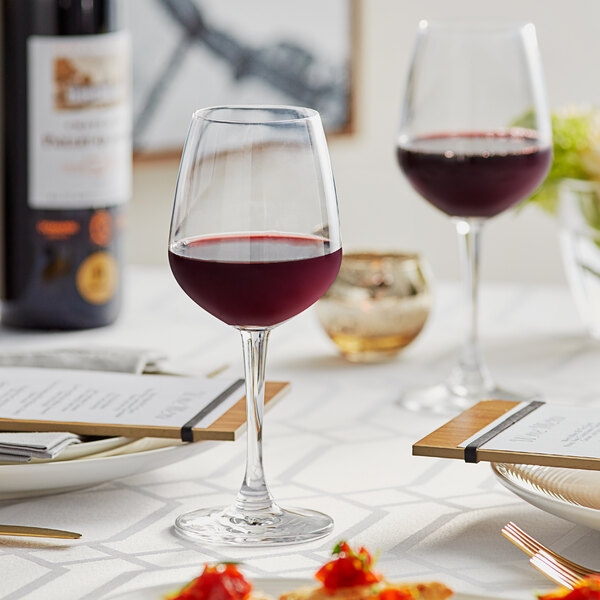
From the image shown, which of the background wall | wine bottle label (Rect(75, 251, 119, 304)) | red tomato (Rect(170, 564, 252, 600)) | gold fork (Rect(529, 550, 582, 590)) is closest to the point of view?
red tomato (Rect(170, 564, 252, 600))

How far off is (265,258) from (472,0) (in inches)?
92.6

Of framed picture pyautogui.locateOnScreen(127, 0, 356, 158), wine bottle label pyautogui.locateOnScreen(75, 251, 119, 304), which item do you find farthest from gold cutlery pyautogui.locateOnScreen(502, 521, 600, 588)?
framed picture pyautogui.locateOnScreen(127, 0, 356, 158)

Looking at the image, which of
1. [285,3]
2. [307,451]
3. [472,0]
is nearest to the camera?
[307,451]

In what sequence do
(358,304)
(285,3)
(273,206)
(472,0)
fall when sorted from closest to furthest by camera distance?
(273,206)
(358,304)
(285,3)
(472,0)

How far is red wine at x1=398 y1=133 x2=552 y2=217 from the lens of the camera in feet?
3.72

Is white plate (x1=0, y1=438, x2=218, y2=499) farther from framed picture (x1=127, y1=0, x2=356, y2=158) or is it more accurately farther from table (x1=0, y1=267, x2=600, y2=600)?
framed picture (x1=127, y1=0, x2=356, y2=158)

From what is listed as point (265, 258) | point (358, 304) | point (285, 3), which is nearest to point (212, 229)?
point (265, 258)

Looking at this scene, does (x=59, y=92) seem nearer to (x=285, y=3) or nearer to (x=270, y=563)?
(x=270, y=563)

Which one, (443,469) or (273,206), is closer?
(273,206)

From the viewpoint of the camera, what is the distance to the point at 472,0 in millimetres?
2906

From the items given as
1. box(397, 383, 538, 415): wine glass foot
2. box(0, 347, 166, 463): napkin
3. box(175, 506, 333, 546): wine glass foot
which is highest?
box(0, 347, 166, 463): napkin

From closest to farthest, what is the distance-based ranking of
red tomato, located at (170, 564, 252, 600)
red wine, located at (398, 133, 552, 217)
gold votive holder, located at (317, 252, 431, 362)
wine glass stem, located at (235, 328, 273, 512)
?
red tomato, located at (170, 564, 252, 600) < wine glass stem, located at (235, 328, 273, 512) < red wine, located at (398, 133, 552, 217) < gold votive holder, located at (317, 252, 431, 362)

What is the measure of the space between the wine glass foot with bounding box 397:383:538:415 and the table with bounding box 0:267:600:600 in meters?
0.02

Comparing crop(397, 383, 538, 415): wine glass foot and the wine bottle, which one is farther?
the wine bottle
